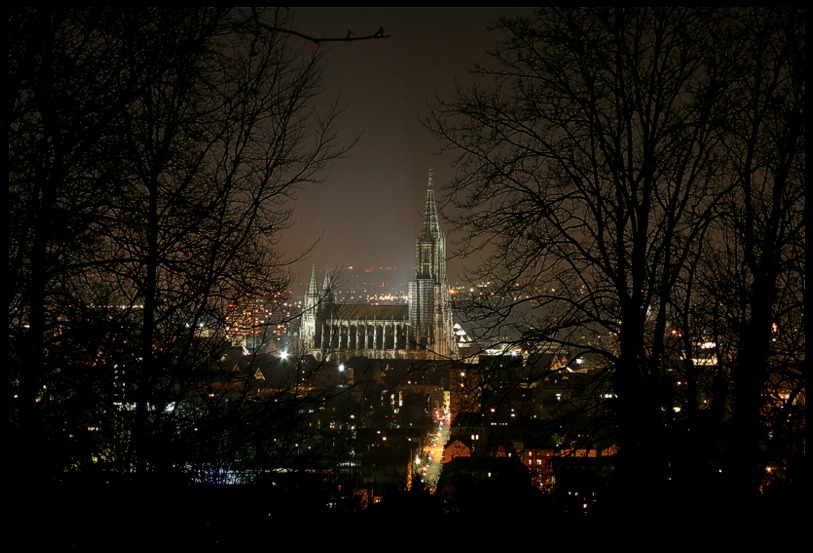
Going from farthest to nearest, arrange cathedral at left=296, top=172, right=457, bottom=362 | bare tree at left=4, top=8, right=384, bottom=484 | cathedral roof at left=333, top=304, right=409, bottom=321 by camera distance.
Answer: cathedral roof at left=333, top=304, right=409, bottom=321
cathedral at left=296, top=172, right=457, bottom=362
bare tree at left=4, top=8, right=384, bottom=484

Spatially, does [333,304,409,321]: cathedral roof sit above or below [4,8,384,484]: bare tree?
above

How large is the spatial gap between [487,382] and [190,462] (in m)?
2.36

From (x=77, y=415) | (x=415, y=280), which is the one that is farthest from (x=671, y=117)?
(x=415, y=280)

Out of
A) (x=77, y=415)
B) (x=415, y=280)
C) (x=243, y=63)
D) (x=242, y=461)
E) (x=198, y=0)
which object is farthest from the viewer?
(x=415, y=280)

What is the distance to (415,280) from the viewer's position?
57.0 m

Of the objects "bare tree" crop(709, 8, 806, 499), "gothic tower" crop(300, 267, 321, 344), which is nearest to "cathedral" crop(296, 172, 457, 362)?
"gothic tower" crop(300, 267, 321, 344)

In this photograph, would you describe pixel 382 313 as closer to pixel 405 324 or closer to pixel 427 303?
pixel 405 324

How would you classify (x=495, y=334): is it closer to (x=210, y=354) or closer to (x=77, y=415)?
(x=210, y=354)

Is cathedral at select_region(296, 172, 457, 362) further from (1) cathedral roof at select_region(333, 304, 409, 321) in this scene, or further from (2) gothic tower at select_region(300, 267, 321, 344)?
(2) gothic tower at select_region(300, 267, 321, 344)

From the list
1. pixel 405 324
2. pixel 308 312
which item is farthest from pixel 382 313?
→ pixel 308 312

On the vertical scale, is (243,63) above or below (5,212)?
above

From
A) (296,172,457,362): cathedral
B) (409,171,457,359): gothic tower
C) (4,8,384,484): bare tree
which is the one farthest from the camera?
(296,172,457,362): cathedral

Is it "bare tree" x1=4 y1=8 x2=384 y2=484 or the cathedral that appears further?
the cathedral

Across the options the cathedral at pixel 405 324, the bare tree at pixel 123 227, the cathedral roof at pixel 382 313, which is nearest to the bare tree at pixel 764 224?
the bare tree at pixel 123 227
